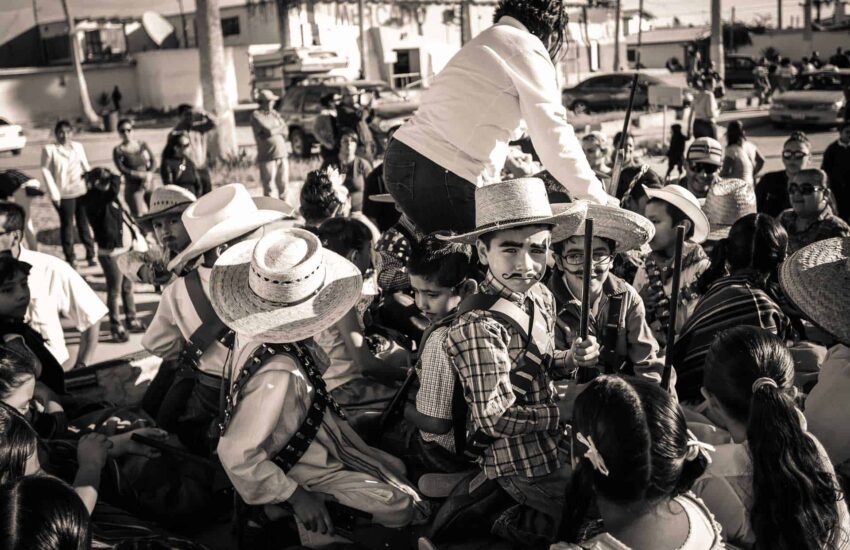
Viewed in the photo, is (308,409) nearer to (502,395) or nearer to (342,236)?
(502,395)

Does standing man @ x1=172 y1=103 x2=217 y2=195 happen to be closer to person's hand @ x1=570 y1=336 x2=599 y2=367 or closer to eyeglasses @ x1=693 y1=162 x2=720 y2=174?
eyeglasses @ x1=693 y1=162 x2=720 y2=174

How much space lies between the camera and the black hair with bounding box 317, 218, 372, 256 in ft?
16.8

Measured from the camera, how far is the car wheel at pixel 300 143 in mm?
21000

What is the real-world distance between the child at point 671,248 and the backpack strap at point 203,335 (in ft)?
7.44

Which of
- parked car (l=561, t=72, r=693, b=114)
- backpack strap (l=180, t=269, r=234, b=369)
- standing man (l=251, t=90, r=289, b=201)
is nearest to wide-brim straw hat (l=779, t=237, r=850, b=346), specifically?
backpack strap (l=180, t=269, r=234, b=369)

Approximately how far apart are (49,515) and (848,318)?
272cm

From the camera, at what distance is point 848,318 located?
127 inches

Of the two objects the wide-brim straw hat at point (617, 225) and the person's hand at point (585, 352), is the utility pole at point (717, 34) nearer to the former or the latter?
the wide-brim straw hat at point (617, 225)

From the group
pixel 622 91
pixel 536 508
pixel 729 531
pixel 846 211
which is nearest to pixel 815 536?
pixel 729 531

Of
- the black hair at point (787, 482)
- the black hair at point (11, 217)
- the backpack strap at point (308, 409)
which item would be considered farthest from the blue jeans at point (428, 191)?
the black hair at point (11, 217)

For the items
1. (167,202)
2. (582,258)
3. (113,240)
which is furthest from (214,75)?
(582,258)

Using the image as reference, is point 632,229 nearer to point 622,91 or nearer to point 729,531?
point 729,531

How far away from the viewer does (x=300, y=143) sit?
69.3 feet

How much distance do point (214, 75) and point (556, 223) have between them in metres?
14.4
